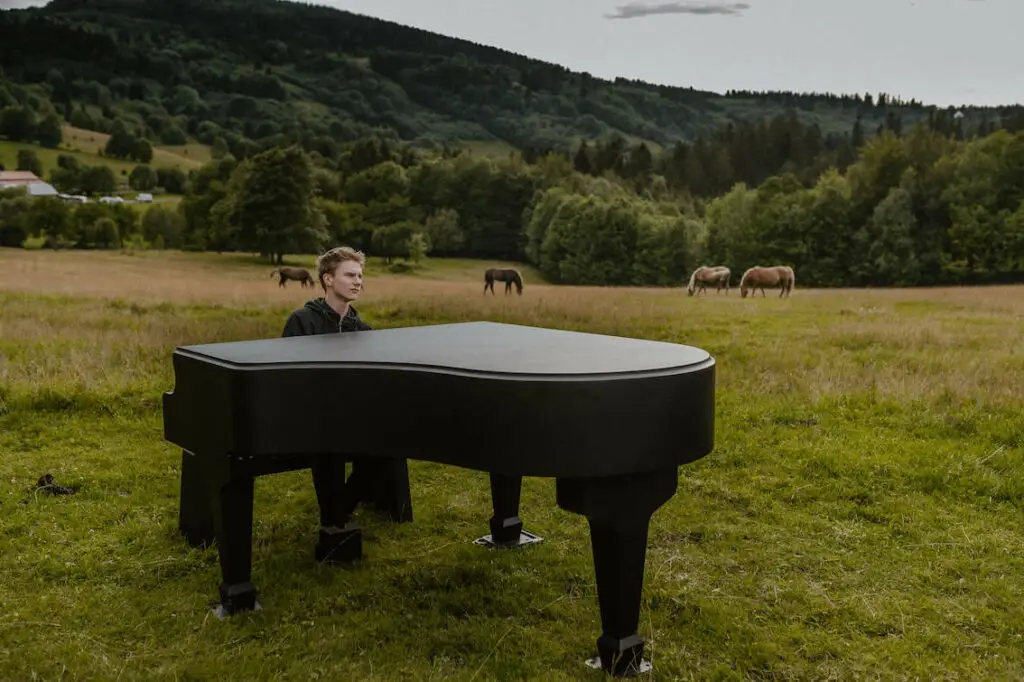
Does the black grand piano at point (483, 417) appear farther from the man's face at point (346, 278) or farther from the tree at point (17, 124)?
the tree at point (17, 124)

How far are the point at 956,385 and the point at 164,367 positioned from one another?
866 cm

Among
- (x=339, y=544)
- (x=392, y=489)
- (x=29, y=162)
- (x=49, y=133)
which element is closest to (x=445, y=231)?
(x=29, y=162)

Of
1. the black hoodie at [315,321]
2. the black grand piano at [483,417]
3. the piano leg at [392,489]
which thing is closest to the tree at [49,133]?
the piano leg at [392,489]

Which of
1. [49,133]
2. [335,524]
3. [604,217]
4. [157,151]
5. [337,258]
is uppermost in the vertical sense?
[49,133]

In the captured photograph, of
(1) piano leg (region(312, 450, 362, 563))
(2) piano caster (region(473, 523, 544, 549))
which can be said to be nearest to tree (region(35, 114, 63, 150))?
(1) piano leg (region(312, 450, 362, 563))

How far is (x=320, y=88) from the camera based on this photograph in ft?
391

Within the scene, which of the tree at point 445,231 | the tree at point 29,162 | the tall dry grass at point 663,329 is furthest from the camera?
the tree at point 445,231

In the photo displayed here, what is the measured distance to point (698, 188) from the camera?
81.9 meters

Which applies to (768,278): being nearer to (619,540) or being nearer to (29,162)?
(619,540)

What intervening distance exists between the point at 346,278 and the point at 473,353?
4.21 feet

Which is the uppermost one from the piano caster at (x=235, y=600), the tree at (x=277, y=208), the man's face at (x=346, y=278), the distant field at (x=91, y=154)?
the distant field at (x=91, y=154)

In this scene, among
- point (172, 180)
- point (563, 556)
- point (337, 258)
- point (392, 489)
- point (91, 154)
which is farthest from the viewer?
point (91, 154)

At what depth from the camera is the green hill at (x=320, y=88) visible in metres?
75.6

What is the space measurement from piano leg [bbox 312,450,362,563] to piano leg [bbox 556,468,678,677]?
1779 mm
